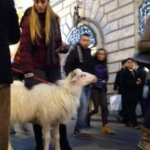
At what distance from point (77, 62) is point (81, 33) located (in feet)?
38.7

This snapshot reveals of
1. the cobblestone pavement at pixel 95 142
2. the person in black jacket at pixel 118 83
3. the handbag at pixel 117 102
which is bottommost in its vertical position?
the cobblestone pavement at pixel 95 142

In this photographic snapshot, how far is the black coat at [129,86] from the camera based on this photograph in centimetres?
888

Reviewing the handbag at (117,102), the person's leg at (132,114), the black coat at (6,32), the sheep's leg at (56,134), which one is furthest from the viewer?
the handbag at (117,102)

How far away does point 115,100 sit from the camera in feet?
35.9

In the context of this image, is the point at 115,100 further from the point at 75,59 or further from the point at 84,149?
the point at 84,149

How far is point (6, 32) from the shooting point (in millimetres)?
3248

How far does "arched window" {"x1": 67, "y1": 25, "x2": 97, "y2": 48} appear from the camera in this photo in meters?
17.4

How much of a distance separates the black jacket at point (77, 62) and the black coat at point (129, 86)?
7.67 feet

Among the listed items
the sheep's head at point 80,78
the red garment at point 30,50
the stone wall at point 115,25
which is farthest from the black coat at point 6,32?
the stone wall at point 115,25

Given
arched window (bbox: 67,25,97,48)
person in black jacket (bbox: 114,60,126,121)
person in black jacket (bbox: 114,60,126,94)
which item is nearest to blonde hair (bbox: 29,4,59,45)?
person in black jacket (bbox: 114,60,126,121)

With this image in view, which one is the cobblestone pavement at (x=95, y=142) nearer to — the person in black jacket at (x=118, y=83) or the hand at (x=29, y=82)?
the hand at (x=29, y=82)

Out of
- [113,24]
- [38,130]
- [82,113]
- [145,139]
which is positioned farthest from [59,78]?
[113,24]

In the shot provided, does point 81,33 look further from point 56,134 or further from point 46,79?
point 56,134

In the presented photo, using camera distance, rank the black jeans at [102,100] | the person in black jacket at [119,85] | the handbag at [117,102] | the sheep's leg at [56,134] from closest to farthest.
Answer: the sheep's leg at [56,134], the black jeans at [102,100], the person in black jacket at [119,85], the handbag at [117,102]
